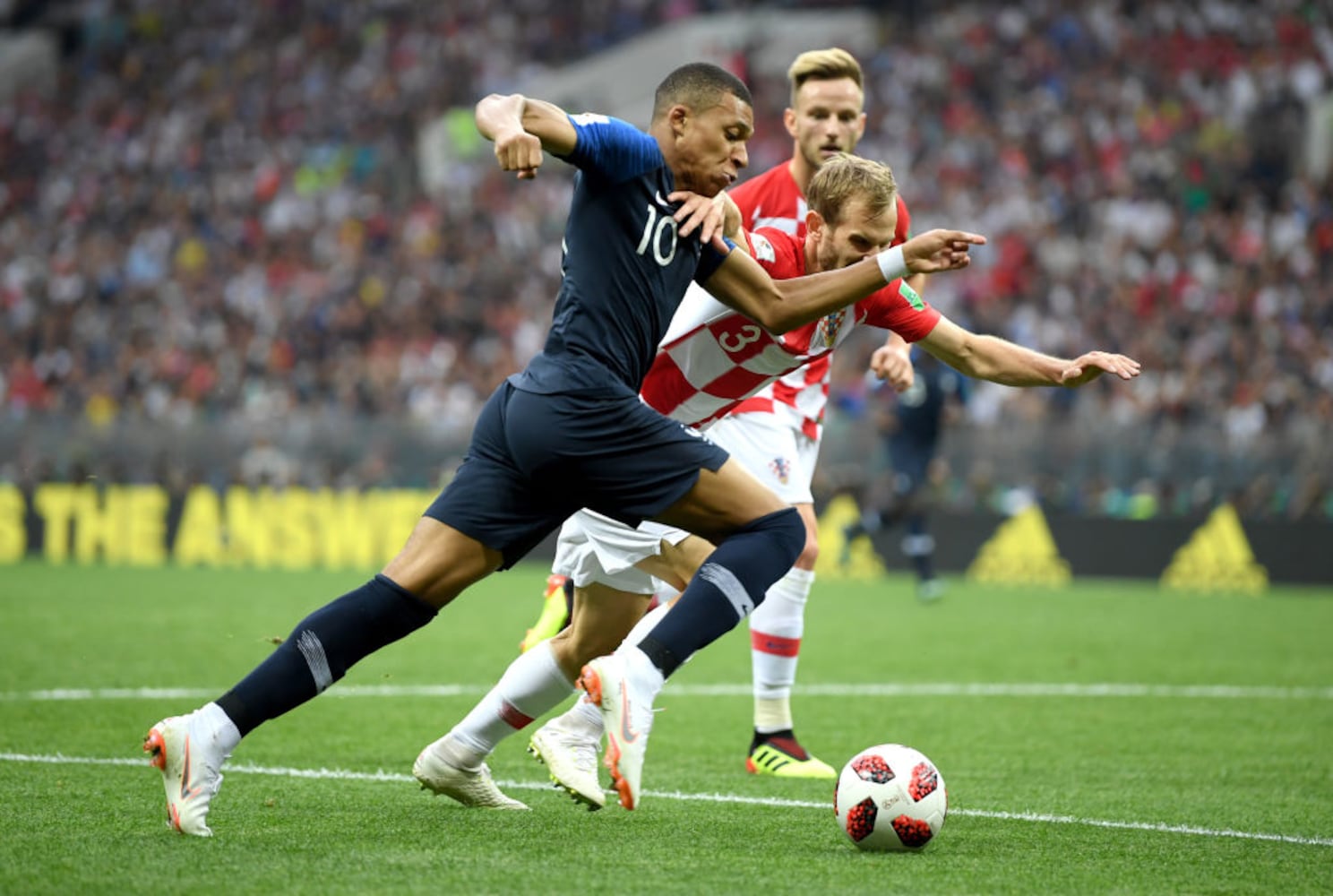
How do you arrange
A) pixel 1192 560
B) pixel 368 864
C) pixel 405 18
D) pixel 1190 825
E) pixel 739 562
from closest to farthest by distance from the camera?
1. pixel 368 864
2. pixel 739 562
3. pixel 1190 825
4. pixel 1192 560
5. pixel 405 18

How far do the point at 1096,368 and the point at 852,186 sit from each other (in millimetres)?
1044

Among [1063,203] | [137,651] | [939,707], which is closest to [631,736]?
[939,707]

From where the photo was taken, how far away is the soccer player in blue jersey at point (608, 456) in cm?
487

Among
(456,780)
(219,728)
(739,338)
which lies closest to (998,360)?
(739,338)

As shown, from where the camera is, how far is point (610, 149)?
15.8 feet

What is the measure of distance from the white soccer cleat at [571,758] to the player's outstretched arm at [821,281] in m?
1.48

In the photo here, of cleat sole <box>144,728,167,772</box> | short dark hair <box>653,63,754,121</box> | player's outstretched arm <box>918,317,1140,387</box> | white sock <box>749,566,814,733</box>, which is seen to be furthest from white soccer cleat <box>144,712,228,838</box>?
player's outstretched arm <box>918,317,1140,387</box>

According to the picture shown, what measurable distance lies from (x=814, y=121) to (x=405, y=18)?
28.6 metres

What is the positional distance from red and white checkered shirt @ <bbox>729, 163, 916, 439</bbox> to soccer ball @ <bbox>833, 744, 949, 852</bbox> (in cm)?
244

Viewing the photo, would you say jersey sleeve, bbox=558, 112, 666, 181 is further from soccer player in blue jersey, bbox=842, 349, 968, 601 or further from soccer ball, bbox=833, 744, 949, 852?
soccer player in blue jersey, bbox=842, 349, 968, 601

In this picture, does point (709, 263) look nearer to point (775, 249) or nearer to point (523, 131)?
point (775, 249)

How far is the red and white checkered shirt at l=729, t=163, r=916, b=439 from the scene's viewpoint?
7328 mm

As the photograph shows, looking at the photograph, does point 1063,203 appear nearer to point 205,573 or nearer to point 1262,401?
point 1262,401

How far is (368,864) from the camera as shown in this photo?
4531mm
